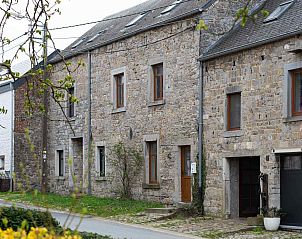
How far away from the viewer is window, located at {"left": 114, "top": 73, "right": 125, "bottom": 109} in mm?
26656

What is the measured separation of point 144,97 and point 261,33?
6.49 m

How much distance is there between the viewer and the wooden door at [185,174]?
22328 millimetres

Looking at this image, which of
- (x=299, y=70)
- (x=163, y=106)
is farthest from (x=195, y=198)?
(x=299, y=70)

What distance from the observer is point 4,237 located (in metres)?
5.16

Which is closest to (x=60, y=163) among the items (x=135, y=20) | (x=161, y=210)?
(x=135, y=20)

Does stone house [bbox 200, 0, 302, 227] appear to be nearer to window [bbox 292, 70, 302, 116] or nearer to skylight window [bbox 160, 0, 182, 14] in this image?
window [bbox 292, 70, 302, 116]

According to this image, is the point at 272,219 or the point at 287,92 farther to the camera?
the point at 287,92

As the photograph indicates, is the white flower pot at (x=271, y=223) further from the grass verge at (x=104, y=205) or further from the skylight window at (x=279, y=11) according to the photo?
the skylight window at (x=279, y=11)

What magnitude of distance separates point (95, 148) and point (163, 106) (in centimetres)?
557

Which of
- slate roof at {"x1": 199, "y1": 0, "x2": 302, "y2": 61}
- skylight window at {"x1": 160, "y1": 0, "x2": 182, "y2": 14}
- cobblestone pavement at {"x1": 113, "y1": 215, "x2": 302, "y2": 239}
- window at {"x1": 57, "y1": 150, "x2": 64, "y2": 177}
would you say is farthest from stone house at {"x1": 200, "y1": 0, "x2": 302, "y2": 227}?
window at {"x1": 57, "y1": 150, "x2": 64, "y2": 177}

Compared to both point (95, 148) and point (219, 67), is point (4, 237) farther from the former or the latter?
point (95, 148)

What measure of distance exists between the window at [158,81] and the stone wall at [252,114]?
9.91 feet

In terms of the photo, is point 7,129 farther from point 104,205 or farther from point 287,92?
point 287,92

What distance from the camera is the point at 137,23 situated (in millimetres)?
26781
